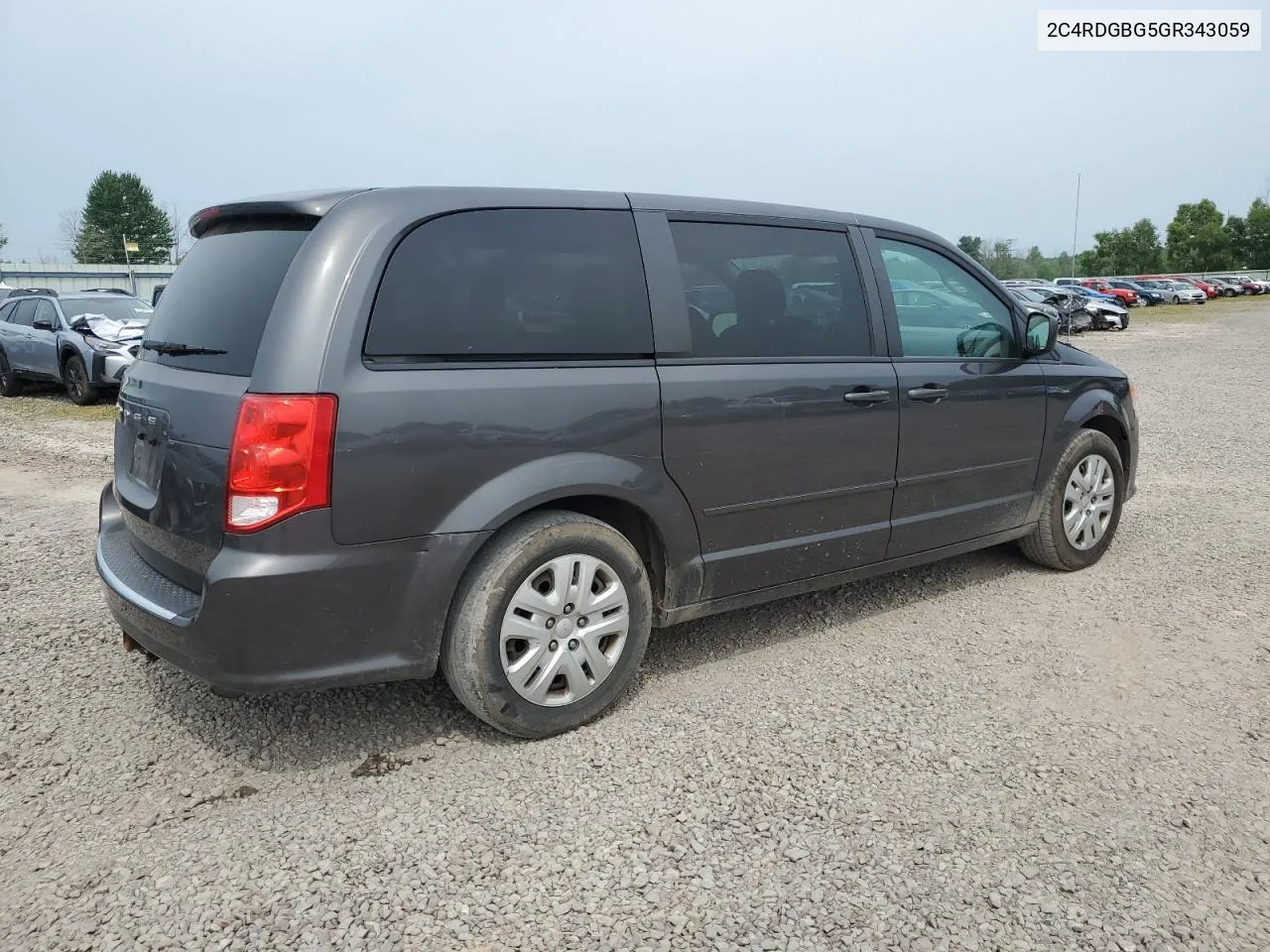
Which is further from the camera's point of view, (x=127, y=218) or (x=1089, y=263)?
(x=127, y=218)

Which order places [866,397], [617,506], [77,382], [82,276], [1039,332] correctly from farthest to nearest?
[82,276]
[77,382]
[1039,332]
[866,397]
[617,506]

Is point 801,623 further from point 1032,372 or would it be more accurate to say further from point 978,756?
point 1032,372

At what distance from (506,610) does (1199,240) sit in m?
93.6

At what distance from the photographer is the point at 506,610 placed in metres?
3.11

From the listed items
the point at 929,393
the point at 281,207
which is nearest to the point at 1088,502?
the point at 929,393

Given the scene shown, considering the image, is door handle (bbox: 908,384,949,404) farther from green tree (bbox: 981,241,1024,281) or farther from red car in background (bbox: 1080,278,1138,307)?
green tree (bbox: 981,241,1024,281)

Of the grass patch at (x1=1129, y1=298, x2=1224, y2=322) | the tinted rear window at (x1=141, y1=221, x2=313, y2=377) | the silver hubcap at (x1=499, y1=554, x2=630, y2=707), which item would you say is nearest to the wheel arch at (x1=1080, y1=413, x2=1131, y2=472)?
the silver hubcap at (x1=499, y1=554, x2=630, y2=707)

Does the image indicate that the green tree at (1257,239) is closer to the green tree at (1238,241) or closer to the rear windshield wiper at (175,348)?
the green tree at (1238,241)

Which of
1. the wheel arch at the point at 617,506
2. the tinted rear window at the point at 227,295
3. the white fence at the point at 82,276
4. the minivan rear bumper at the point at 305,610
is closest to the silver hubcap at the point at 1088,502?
the wheel arch at the point at 617,506

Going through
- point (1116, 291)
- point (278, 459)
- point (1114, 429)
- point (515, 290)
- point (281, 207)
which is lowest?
point (1114, 429)

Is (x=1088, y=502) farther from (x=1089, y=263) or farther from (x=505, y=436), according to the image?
(x=1089, y=263)

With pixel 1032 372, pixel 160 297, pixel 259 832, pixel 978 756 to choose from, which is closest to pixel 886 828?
pixel 978 756

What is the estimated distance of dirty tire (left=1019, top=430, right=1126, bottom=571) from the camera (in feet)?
16.2

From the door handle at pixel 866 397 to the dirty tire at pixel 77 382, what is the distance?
12102 mm
